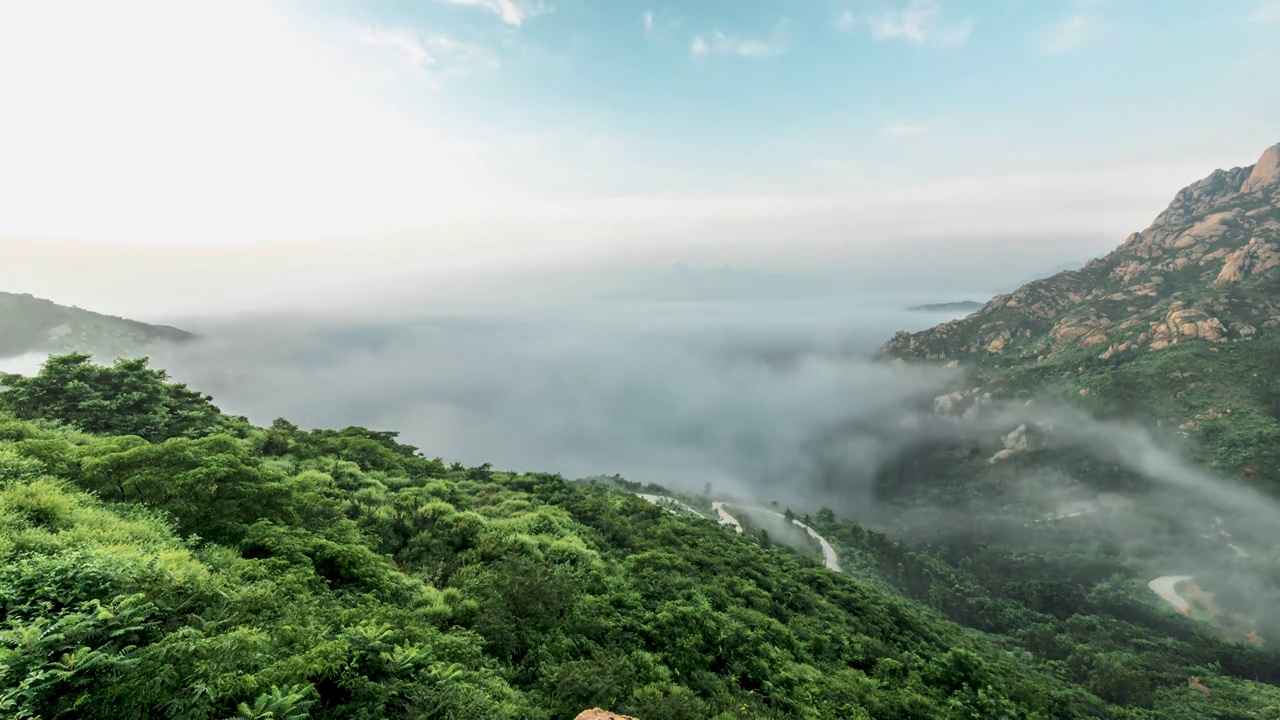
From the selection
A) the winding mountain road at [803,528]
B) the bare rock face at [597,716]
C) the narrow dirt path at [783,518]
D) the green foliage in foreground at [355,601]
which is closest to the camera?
the green foliage in foreground at [355,601]

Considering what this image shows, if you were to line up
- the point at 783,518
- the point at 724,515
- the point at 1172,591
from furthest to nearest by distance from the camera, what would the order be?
the point at 783,518, the point at 724,515, the point at 1172,591

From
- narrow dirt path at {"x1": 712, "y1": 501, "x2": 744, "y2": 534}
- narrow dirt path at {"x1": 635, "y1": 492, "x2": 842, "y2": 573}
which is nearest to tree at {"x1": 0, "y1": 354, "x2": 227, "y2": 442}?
narrow dirt path at {"x1": 635, "y1": 492, "x2": 842, "y2": 573}

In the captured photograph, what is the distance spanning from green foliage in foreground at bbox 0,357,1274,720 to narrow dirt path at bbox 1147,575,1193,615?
146 meters

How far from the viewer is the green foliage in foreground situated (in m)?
8.45

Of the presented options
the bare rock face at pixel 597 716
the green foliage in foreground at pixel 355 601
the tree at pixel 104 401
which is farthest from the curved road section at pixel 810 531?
the bare rock face at pixel 597 716

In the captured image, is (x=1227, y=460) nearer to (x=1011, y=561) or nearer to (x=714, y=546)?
(x=1011, y=561)

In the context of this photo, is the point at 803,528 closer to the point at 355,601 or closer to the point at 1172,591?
the point at 1172,591

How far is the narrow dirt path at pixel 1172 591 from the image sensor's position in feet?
408

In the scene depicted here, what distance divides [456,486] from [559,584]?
68.1ft

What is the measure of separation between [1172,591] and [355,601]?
203 metres

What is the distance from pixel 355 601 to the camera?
15.5m

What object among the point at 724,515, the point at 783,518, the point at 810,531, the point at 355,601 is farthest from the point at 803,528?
the point at 355,601

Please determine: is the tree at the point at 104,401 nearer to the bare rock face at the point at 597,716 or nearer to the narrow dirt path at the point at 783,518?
the bare rock face at the point at 597,716

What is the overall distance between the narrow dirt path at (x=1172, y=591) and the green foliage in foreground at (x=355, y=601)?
479 ft
